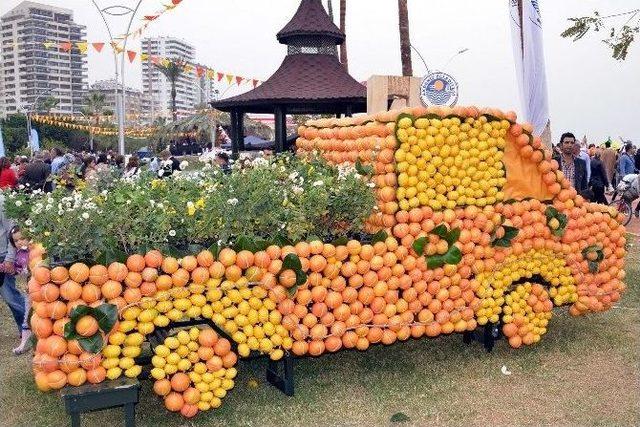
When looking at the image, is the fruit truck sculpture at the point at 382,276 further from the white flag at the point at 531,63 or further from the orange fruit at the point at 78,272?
the white flag at the point at 531,63

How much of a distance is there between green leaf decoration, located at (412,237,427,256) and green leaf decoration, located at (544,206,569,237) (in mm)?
1415

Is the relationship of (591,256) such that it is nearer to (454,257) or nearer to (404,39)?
(454,257)

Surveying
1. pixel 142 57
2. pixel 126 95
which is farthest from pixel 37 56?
pixel 126 95

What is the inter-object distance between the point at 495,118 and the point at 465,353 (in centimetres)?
228

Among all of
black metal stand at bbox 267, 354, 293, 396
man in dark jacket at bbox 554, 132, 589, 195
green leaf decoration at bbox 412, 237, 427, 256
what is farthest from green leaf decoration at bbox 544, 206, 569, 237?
man in dark jacket at bbox 554, 132, 589, 195

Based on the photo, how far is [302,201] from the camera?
4.87 metres

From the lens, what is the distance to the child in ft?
19.6

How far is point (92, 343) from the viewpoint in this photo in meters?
3.97

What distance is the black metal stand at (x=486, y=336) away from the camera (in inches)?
234

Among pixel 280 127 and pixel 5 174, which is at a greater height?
pixel 280 127

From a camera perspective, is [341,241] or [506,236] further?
[506,236]

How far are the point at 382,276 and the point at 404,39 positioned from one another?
1327 cm

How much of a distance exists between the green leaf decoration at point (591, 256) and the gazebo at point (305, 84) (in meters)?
8.41

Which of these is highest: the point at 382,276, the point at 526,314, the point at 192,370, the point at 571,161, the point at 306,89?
the point at 306,89
